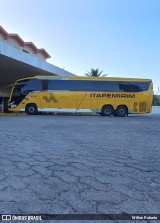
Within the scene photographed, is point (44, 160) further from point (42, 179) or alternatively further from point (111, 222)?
point (111, 222)

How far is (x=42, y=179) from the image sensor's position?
11.2ft

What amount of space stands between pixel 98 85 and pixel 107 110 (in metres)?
2.04

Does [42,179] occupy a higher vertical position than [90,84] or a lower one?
lower

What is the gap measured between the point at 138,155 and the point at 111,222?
275cm

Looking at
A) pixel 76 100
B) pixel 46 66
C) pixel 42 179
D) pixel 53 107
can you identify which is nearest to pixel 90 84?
pixel 76 100

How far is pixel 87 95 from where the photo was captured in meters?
19.7

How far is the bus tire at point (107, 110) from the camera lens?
1983 centimetres

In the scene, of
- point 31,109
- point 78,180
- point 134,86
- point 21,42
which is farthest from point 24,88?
point 78,180

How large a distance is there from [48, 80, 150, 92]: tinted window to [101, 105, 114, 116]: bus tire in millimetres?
1391

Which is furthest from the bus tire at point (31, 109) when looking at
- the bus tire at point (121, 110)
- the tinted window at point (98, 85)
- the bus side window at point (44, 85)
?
the bus tire at point (121, 110)

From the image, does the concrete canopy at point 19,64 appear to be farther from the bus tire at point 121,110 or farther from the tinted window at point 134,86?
the bus tire at point 121,110

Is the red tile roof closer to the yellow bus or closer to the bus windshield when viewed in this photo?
the bus windshield

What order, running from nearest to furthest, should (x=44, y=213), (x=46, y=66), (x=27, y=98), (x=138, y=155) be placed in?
(x=44, y=213)
(x=138, y=155)
(x=27, y=98)
(x=46, y=66)

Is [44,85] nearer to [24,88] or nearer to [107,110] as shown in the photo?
[24,88]
